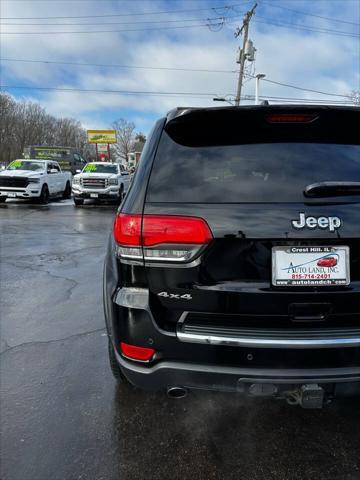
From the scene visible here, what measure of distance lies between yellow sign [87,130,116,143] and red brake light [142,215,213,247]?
5524 cm

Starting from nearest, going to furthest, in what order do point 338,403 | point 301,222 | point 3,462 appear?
point 301,222
point 3,462
point 338,403

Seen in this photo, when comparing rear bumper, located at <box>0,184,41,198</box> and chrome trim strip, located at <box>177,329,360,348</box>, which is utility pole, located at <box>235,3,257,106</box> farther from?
chrome trim strip, located at <box>177,329,360,348</box>

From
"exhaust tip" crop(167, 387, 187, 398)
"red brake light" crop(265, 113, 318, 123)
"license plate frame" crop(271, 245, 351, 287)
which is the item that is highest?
"red brake light" crop(265, 113, 318, 123)

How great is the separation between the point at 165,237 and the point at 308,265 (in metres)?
0.72

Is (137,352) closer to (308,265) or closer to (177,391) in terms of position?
(177,391)

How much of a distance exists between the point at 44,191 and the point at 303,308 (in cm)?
1758

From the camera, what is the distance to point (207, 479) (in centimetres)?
204

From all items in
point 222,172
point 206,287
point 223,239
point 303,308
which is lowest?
point 303,308

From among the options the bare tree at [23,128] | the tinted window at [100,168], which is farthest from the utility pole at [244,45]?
the bare tree at [23,128]

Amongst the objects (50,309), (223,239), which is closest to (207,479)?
(223,239)

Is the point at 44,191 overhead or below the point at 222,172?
below

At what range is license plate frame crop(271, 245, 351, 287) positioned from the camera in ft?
6.18

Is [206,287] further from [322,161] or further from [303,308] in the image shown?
[322,161]

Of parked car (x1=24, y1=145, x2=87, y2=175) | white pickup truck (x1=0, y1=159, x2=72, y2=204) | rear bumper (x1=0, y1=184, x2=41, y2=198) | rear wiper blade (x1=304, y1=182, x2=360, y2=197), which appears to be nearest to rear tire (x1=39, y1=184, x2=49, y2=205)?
white pickup truck (x1=0, y1=159, x2=72, y2=204)
